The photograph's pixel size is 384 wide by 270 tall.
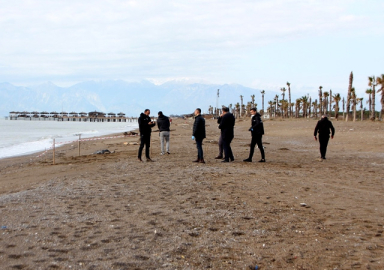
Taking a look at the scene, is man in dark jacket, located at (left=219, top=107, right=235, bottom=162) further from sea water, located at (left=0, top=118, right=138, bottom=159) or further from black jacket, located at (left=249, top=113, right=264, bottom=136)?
sea water, located at (left=0, top=118, right=138, bottom=159)

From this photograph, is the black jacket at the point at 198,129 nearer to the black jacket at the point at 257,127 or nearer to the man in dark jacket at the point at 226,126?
the man in dark jacket at the point at 226,126

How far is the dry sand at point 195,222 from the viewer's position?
4.15m

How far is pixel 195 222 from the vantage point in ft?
17.9

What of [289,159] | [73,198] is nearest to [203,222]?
[73,198]

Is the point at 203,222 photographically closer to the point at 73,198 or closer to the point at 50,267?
the point at 50,267

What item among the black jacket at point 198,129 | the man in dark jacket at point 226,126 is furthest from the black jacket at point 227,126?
the black jacket at point 198,129

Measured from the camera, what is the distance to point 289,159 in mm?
13672

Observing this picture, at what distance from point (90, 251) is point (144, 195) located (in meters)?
2.86

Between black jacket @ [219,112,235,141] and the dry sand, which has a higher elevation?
black jacket @ [219,112,235,141]

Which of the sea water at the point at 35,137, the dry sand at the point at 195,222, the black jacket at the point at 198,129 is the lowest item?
the sea water at the point at 35,137

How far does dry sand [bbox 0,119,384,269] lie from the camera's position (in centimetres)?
415

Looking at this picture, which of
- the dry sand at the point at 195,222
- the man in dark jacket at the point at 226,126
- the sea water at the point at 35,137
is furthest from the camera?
the sea water at the point at 35,137

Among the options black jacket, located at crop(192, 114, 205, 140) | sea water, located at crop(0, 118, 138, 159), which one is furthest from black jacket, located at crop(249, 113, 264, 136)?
sea water, located at crop(0, 118, 138, 159)

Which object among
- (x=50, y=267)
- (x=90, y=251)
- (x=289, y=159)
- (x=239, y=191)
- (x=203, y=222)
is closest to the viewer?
(x=50, y=267)
